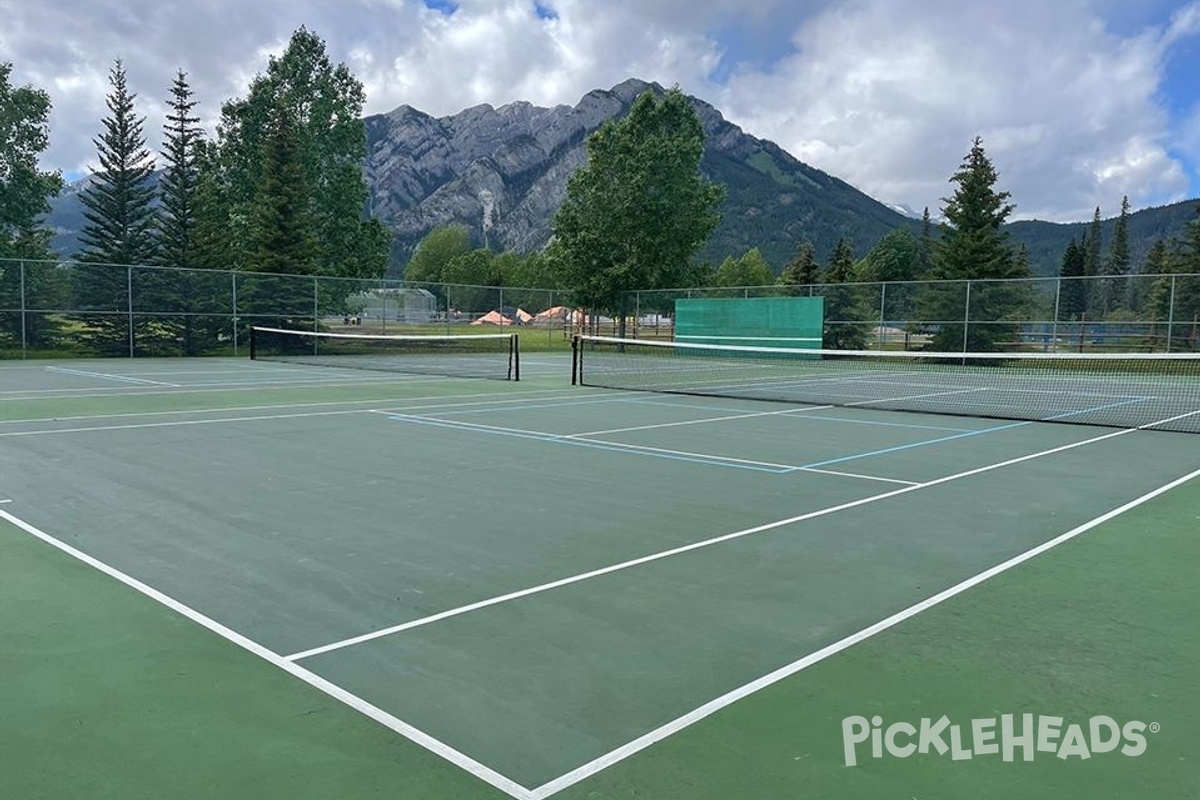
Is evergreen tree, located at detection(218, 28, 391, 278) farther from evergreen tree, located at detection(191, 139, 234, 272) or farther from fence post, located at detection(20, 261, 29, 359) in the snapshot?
fence post, located at detection(20, 261, 29, 359)

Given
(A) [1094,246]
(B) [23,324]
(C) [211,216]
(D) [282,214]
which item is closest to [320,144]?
(C) [211,216]

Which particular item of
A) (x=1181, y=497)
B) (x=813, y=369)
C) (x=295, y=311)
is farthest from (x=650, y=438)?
(x=295, y=311)

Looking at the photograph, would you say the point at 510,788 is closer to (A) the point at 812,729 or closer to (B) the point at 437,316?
(A) the point at 812,729

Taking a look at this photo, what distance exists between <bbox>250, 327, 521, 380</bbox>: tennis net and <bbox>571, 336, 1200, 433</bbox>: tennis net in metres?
4.39

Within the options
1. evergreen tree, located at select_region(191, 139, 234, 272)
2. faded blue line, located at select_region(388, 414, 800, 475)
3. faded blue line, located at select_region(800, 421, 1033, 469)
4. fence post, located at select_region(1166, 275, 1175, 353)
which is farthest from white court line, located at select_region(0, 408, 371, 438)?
evergreen tree, located at select_region(191, 139, 234, 272)

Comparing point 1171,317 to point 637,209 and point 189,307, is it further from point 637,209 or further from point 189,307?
point 189,307

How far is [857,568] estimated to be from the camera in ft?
16.5

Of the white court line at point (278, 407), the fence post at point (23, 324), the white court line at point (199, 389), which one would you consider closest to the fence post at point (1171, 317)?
the white court line at point (278, 407)

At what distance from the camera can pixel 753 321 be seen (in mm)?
33156

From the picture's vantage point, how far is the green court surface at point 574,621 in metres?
2.76

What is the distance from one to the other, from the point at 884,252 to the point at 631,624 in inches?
4008

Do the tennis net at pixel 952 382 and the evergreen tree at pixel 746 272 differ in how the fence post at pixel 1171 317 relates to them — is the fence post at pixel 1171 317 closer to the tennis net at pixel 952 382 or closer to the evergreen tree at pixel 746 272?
the tennis net at pixel 952 382

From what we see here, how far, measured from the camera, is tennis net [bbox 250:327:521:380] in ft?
84.8

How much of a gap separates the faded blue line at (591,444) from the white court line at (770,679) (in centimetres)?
312
